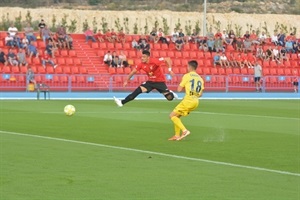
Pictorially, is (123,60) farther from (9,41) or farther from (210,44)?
(210,44)

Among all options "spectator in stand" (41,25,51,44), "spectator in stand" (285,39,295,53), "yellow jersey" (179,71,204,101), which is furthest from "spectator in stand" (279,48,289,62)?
"yellow jersey" (179,71,204,101)

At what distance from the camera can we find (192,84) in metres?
21.6

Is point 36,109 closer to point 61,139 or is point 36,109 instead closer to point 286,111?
point 286,111

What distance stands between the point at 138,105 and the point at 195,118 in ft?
29.4

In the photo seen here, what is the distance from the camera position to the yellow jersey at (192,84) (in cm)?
2152

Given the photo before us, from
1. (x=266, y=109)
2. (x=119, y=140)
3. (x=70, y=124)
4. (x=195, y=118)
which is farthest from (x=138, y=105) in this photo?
(x=119, y=140)

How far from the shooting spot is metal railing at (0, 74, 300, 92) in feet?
159

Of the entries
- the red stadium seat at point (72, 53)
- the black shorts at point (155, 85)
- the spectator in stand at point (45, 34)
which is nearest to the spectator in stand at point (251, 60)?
the red stadium seat at point (72, 53)

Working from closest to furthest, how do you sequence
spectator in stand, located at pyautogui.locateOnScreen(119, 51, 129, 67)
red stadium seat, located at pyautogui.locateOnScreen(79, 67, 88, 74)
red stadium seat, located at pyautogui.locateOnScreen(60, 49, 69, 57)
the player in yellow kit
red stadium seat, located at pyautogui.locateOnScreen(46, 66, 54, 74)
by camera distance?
1. the player in yellow kit
2. red stadium seat, located at pyautogui.locateOnScreen(46, 66, 54, 74)
3. red stadium seat, located at pyautogui.locateOnScreen(79, 67, 88, 74)
4. spectator in stand, located at pyautogui.locateOnScreen(119, 51, 129, 67)
5. red stadium seat, located at pyautogui.locateOnScreen(60, 49, 69, 57)

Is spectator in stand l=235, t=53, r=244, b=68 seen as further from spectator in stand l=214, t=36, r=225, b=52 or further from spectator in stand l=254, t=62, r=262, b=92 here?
spectator in stand l=254, t=62, r=262, b=92

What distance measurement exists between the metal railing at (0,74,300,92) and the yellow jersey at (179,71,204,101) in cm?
2757

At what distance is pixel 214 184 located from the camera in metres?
14.2

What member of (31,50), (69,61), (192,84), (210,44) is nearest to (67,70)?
(69,61)

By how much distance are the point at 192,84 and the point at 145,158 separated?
4185 millimetres
